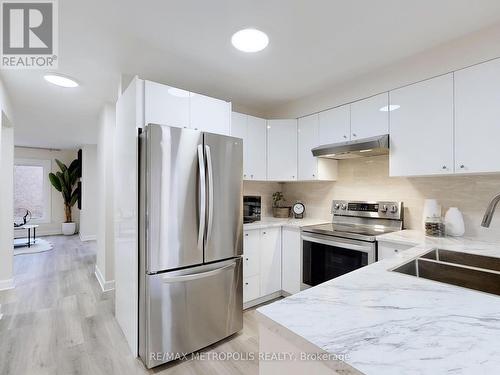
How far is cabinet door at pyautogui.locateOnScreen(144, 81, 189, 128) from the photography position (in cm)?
196

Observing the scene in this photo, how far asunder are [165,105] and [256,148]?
4.25ft

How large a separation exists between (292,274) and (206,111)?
194cm

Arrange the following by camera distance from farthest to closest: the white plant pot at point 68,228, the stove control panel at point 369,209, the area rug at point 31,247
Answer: the white plant pot at point 68,228 → the area rug at point 31,247 → the stove control panel at point 369,209

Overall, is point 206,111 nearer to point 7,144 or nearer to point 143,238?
point 143,238

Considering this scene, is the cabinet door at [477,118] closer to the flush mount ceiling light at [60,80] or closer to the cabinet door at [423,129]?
the cabinet door at [423,129]

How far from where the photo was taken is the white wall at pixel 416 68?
184 cm

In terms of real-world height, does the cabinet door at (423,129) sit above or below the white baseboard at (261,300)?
above

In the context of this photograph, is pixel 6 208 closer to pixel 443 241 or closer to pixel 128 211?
pixel 128 211

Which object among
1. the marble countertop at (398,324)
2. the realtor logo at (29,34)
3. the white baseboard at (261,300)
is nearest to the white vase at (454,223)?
the marble countertop at (398,324)

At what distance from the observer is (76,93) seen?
2.99 m

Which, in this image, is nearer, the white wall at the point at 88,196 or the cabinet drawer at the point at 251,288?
the cabinet drawer at the point at 251,288

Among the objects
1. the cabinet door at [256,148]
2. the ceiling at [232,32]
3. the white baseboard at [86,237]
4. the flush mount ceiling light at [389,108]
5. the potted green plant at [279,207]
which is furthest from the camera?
the white baseboard at [86,237]

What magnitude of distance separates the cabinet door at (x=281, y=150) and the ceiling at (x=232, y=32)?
39 centimetres

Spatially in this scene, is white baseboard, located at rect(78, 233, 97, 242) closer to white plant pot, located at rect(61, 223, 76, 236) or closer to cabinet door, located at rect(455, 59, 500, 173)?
white plant pot, located at rect(61, 223, 76, 236)
